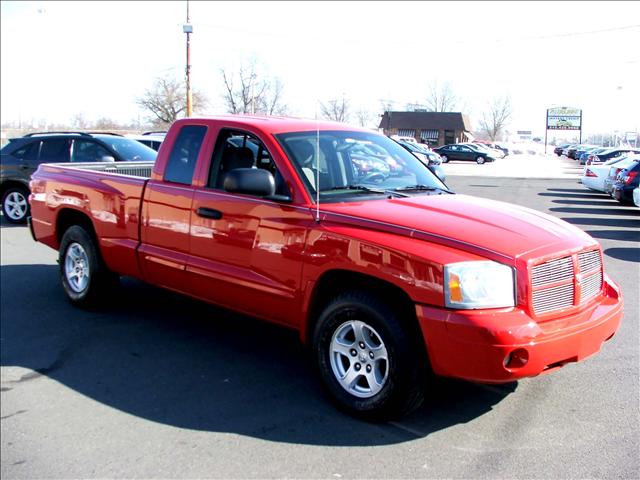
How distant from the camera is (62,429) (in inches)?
153

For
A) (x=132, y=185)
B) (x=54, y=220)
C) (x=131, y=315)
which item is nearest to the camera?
(x=132, y=185)

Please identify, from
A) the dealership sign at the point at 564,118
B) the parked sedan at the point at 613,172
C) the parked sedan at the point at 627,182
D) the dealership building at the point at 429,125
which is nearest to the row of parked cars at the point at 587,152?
the dealership building at the point at 429,125

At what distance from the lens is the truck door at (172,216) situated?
16.9 feet

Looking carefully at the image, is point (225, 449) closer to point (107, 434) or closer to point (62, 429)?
point (107, 434)

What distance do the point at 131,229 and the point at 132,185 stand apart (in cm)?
41

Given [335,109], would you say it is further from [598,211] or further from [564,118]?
[598,211]

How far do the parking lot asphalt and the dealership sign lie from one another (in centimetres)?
238

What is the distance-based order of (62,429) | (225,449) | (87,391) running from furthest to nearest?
(87,391) → (62,429) → (225,449)

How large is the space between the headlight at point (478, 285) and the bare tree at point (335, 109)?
2.60 metres

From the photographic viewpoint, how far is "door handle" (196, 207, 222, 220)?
4.79m

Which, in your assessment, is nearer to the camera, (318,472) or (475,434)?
(318,472)

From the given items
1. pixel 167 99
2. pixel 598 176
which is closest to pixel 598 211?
pixel 598 176

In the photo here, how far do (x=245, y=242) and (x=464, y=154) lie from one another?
49284mm

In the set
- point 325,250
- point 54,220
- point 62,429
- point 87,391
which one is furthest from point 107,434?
point 54,220
